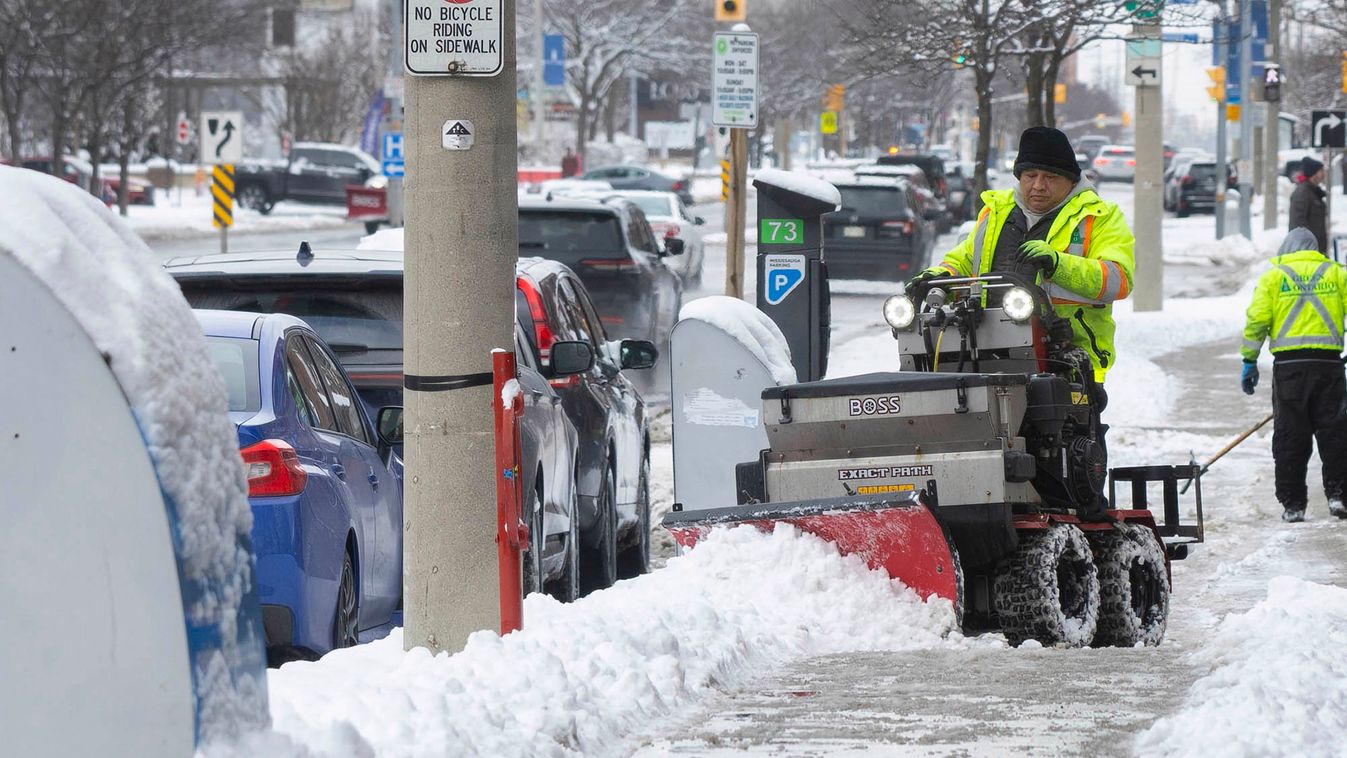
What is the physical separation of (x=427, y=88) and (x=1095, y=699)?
8.08ft

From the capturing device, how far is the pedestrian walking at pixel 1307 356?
12.8 m

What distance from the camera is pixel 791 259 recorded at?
455 inches

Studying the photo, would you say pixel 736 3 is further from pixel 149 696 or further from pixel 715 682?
pixel 149 696

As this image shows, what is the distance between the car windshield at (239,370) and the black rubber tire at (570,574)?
2.48m

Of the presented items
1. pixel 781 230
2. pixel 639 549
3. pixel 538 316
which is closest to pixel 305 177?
pixel 781 230

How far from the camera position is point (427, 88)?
5770 mm

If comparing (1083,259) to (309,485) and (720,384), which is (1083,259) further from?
(720,384)

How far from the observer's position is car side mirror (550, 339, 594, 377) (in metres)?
9.22

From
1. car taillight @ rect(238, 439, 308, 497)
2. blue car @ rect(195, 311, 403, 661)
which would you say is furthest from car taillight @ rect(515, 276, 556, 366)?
car taillight @ rect(238, 439, 308, 497)

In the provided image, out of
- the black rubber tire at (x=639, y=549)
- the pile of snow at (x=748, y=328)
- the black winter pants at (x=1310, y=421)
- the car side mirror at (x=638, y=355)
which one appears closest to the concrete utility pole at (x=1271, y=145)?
the black winter pants at (x=1310, y=421)

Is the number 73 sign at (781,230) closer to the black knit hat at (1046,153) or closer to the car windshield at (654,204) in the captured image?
the black knit hat at (1046,153)

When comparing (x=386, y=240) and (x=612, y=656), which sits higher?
(x=386, y=240)

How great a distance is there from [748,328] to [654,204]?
21.6 metres

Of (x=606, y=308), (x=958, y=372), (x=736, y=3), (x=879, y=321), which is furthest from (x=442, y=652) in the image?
(x=879, y=321)
